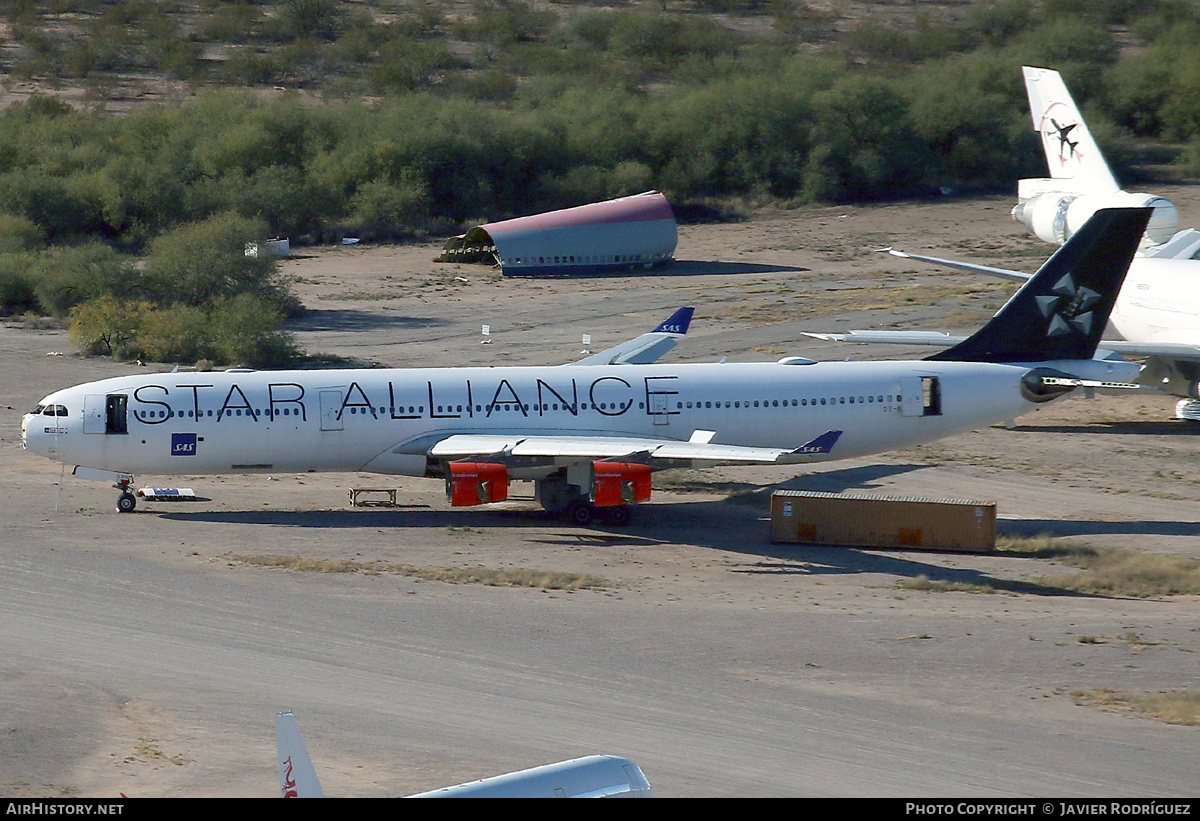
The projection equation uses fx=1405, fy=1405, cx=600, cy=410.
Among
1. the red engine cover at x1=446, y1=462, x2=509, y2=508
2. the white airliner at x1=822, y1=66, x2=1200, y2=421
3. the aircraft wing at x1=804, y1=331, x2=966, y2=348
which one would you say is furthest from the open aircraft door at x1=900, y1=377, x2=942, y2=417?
the red engine cover at x1=446, y1=462, x2=509, y2=508

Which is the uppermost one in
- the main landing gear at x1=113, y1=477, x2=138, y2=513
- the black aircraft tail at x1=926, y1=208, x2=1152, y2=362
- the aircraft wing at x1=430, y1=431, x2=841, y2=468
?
the black aircraft tail at x1=926, y1=208, x2=1152, y2=362

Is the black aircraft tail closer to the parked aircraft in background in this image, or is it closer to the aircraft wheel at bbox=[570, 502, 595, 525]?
the aircraft wheel at bbox=[570, 502, 595, 525]

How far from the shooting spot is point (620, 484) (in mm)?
38812

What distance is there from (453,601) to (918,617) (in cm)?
1091

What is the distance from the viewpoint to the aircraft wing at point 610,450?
3831 centimetres

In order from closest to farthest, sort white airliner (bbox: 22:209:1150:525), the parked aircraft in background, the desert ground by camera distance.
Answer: the desert ground → white airliner (bbox: 22:209:1150:525) → the parked aircraft in background

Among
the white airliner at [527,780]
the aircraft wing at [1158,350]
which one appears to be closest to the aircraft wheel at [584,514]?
the aircraft wing at [1158,350]

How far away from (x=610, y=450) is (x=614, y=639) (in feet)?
31.1

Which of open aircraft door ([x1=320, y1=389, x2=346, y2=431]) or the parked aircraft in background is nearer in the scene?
open aircraft door ([x1=320, y1=389, x2=346, y2=431])

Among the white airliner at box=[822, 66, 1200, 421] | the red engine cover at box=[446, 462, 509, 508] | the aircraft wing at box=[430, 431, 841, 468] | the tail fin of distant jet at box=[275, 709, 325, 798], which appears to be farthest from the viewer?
the white airliner at box=[822, 66, 1200, 421]

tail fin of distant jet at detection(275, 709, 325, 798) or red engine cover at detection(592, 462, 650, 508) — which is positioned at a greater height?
tail fin of distant jet at detection(275, 709, 325, 798)

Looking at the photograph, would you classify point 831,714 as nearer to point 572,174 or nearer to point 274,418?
point 274,418

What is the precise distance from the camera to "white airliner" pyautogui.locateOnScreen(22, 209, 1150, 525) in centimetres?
4038

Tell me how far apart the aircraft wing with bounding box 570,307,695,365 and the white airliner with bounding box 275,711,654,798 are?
3238 centimetres
